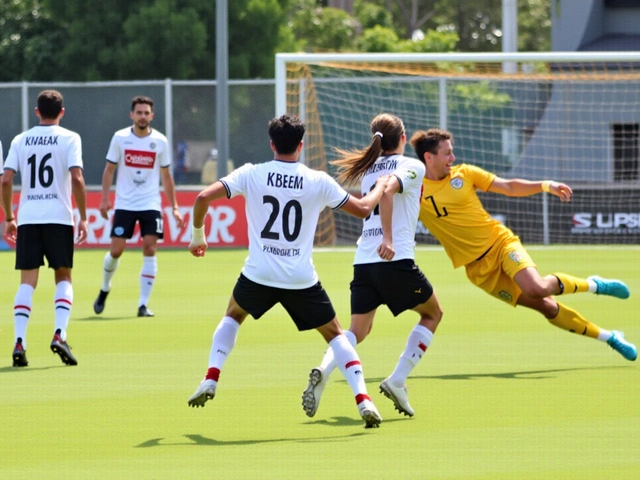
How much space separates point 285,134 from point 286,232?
1.86 ft

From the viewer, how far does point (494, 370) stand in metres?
9.47

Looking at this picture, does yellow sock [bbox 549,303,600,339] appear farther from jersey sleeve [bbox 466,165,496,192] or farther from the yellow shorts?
jersey sleeve [bbox 466,165,496,192]

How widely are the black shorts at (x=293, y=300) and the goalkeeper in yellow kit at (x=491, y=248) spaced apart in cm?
247

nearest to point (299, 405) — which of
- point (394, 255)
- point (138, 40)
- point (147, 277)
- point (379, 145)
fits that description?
point (394, 255)

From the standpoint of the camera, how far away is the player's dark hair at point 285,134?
714 cm

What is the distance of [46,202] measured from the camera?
9.82m

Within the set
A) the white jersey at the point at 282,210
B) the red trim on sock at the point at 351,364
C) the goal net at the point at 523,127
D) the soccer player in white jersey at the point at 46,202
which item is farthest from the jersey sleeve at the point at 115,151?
the goal net at the point at 523,127

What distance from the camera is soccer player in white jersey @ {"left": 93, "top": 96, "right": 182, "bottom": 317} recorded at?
13.2 m

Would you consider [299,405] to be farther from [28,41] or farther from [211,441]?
[28,41]

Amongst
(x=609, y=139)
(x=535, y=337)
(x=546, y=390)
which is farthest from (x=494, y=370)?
(x=609, y=139)

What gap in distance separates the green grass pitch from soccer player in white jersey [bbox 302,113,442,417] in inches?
18.7

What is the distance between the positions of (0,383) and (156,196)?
487 cm

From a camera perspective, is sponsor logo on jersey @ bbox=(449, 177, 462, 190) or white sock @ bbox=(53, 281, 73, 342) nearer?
sponsor logo on jersey @ bbox=(449, 177, 462, 190)

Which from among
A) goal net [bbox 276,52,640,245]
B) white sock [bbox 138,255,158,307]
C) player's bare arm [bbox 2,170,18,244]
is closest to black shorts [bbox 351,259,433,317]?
player's bare arm [bbox 2,170,18,244]
